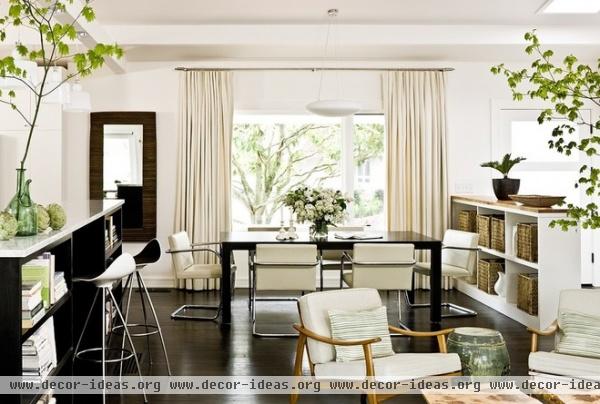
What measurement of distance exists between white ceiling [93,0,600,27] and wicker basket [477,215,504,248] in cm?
200

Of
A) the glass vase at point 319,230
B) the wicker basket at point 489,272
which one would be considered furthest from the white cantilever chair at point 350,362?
the wicker basket at point 489,272

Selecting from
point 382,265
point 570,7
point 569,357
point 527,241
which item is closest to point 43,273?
point 569,357

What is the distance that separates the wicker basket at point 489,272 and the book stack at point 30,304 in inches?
182

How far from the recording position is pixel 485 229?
654 cm

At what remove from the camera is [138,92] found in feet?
24.5

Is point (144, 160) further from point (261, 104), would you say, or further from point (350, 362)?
point (350, 362)

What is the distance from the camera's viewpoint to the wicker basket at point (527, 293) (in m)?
5.43

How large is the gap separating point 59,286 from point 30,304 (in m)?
0.53

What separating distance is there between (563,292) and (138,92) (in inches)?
211

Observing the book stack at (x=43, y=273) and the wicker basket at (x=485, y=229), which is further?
the wicker basket at (x=485, y=229)

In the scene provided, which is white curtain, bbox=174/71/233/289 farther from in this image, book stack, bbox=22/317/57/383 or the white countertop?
book stack, bbox=22/317/57/383

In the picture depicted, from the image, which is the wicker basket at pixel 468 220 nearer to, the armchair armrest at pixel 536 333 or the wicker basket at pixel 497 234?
the wicker basket at pixel 497 234

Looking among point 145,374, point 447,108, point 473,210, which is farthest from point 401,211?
point 145,374

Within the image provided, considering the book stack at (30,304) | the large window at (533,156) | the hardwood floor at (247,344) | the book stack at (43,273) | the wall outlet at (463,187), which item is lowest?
the hardwood floor at (247,344)
